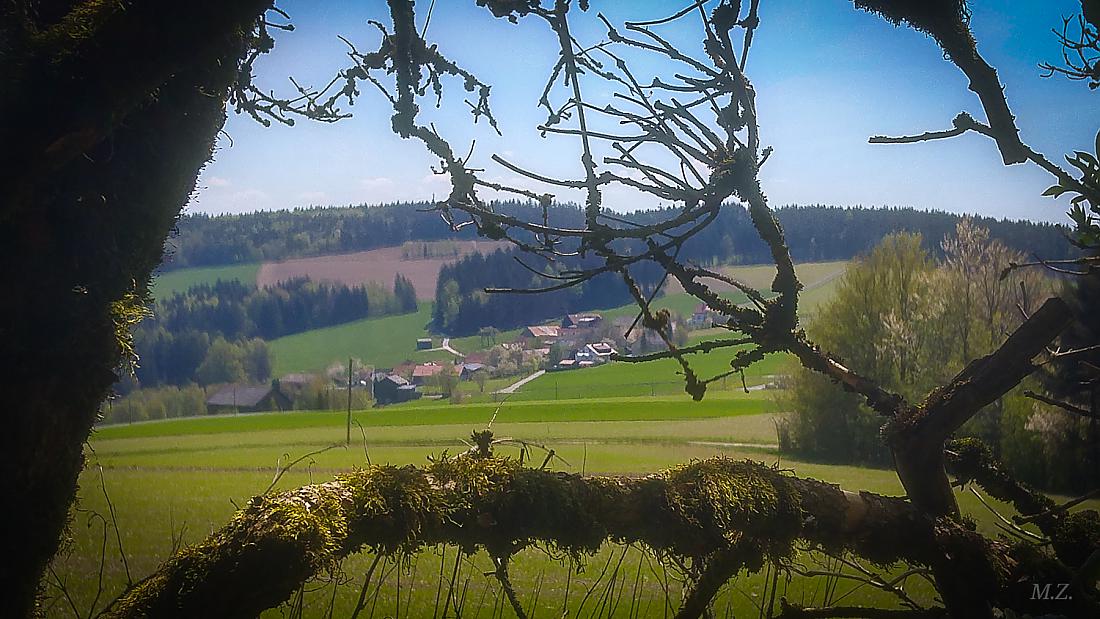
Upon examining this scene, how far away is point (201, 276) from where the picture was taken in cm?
264

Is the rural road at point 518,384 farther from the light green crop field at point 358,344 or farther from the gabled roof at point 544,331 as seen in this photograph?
the light green crop field at point 358,344

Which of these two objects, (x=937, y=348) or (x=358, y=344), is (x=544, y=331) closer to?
(x=358, y=344)

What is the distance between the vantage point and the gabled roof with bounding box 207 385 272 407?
7.78ft

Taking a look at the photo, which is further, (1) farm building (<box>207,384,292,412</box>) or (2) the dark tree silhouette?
(1) farm building (<box>207,384,292,412</box>)

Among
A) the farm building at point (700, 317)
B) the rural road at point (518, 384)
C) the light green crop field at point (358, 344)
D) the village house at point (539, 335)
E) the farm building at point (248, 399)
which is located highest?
the farm building at point (700, 317)

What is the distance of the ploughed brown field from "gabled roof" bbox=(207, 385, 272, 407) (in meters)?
0.55

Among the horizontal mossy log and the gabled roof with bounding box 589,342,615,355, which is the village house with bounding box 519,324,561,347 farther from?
the horizontal mossy log

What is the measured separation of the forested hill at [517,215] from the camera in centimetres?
167

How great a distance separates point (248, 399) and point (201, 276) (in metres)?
0.62

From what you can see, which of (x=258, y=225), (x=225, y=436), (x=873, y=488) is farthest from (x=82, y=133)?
(x=258, y=225)

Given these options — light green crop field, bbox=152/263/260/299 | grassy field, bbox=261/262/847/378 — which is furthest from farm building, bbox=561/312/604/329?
light green crop field, bbox=152/263/260/299

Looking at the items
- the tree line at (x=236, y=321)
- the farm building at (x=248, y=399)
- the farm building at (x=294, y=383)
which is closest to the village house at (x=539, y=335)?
the tree line at (x=236, y=321)

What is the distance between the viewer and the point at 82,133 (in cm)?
→ 92


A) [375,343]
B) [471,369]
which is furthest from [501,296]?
[375,343]
